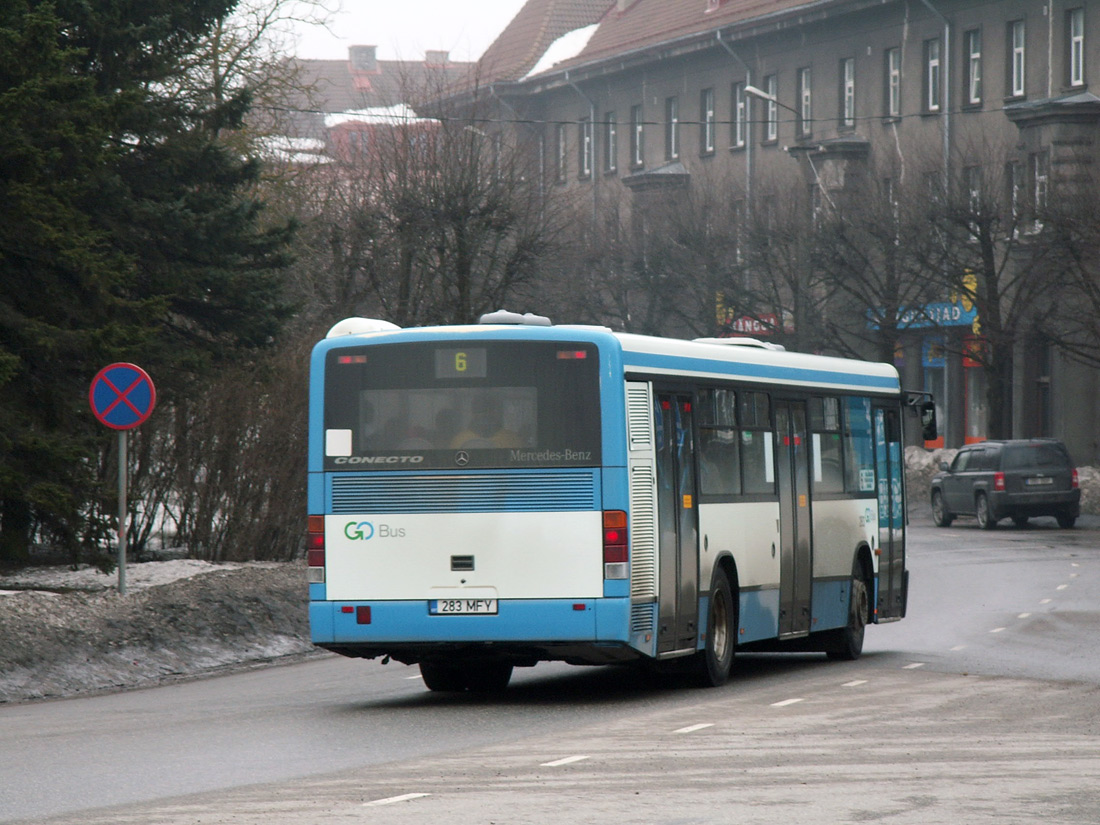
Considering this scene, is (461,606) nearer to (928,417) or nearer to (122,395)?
(122,395)

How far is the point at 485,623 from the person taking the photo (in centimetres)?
1354

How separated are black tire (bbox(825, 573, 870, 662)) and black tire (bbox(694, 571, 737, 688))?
2.52 meters

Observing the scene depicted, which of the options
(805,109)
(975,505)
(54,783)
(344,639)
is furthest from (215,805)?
(805,109)

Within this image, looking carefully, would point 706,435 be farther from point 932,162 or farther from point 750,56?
point 750,56

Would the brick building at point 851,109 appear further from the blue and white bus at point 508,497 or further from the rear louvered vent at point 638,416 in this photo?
the rear louvered vent at point 638,416

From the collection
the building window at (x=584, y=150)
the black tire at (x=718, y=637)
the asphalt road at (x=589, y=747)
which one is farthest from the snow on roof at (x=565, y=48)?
the black tire at (x=718, y=637)

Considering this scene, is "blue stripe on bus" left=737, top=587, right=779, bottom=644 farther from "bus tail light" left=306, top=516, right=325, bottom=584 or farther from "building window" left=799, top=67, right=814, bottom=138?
"building window" left=799, top=67, right=814, bottom=138

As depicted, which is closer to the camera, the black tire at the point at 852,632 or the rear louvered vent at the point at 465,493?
the rear louvered vent at the point at 465,493

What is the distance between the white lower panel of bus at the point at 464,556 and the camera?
1348 cm

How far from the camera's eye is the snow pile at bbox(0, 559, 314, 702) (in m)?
16.2

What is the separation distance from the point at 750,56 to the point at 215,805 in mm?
55596

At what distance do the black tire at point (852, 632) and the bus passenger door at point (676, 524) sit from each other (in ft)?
11.7

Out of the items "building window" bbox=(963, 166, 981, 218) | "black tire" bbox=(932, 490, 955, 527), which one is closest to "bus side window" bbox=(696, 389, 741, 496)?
"black tire" bbox=(932, 490, 955, 527)

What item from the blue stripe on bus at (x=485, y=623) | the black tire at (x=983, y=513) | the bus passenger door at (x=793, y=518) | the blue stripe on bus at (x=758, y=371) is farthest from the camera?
the black tire at (x=983, y=513)
